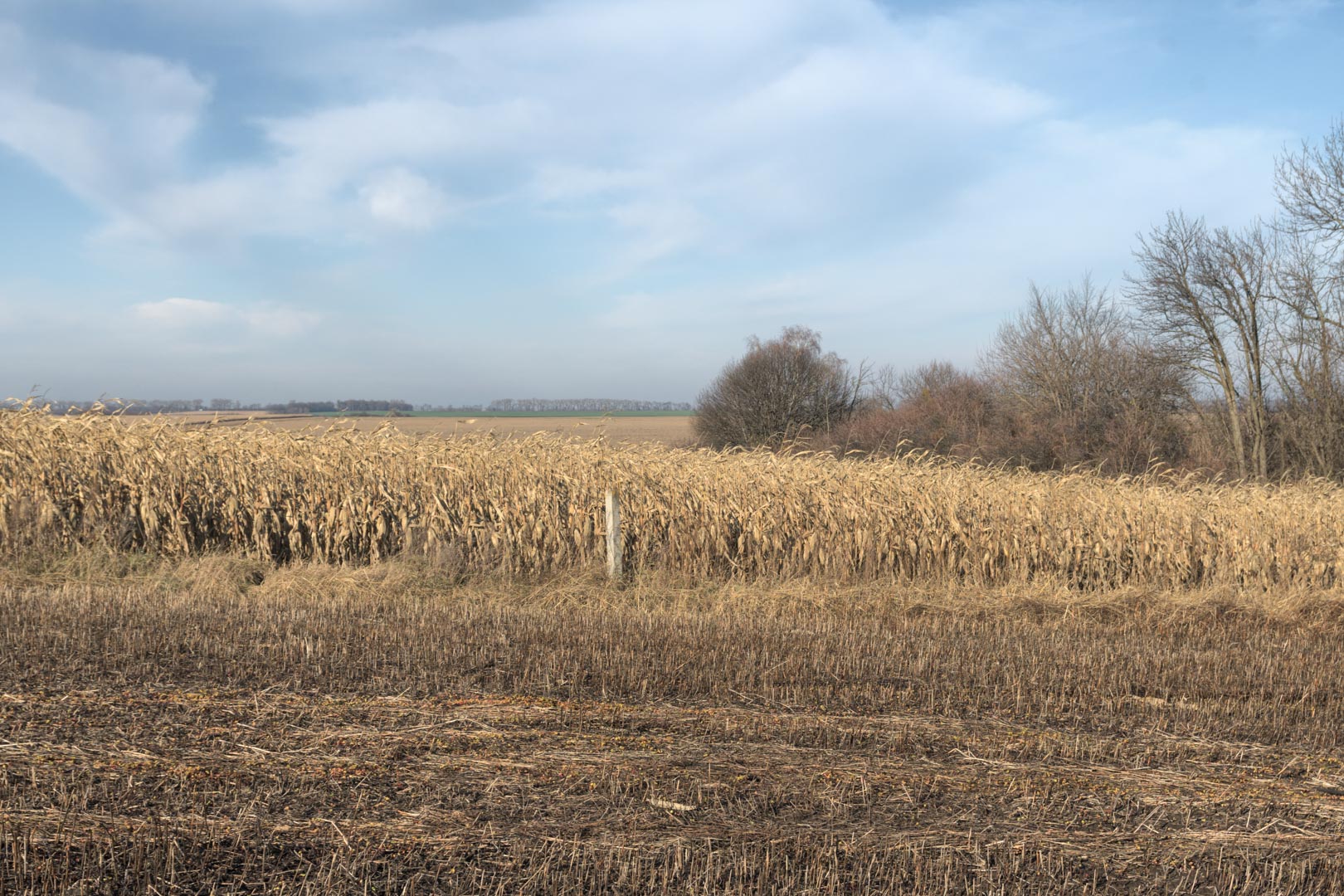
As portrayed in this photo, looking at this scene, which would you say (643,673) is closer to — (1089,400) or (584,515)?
(584,515)

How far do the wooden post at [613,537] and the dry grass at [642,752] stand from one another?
2159 mm

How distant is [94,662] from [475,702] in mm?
3007

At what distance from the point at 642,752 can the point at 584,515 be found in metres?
7.01

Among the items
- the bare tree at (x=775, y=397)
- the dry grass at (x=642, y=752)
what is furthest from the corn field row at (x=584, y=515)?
the bare tree at (x=775, y=397)

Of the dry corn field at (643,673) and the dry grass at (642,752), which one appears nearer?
the dry grass at (642,752)

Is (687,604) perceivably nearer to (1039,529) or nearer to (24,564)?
(1039,529)

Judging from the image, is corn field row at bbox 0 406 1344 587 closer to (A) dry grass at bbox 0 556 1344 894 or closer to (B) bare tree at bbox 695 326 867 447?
(A) dry grass at bbox 0 556 1344 894

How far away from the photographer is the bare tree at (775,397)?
1607 inches

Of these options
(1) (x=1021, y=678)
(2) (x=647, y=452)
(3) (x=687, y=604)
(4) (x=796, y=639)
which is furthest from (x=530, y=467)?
(1) (x=1021, y=678)

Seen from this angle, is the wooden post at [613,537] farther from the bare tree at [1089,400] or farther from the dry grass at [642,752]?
the bare tree at [1089,400]

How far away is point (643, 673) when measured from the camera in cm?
Result: 699

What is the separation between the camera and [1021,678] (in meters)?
7.08

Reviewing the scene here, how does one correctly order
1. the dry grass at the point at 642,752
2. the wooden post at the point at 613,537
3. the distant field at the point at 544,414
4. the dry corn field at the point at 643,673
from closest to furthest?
the dry grass at the point at 642,752
the dry corn field at the point at 643,673
the wooden post at the point at 613,537
the distant field at the point at 544,414

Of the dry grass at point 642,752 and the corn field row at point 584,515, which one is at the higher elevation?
the corn field row at point 584,515
